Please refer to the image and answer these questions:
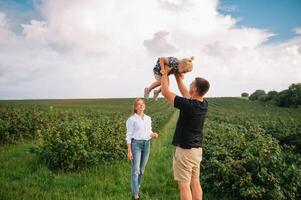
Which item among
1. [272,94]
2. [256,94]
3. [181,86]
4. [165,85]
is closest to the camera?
[165,85]

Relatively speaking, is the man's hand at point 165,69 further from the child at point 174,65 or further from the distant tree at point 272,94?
the distant tree at point 272,94

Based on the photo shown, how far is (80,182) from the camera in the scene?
8.52 m

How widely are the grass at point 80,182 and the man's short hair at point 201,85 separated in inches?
132

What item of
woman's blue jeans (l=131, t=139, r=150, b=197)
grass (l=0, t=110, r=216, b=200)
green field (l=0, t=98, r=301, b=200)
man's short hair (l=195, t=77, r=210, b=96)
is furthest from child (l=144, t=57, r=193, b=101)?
grass (l=0, t=110, r=216, b=200)

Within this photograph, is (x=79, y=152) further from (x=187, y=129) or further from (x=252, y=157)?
(x=187, y=129)

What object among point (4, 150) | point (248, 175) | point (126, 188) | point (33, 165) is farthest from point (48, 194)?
point (4, 150)

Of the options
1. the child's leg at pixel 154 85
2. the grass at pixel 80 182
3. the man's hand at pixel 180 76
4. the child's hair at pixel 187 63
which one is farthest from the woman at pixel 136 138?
the child's hair at pixel 187 63

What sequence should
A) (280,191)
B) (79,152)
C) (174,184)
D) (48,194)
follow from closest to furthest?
(280,191) → (48,194) → (174,184) → (79,152)

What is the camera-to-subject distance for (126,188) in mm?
8086

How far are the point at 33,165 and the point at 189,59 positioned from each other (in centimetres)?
728

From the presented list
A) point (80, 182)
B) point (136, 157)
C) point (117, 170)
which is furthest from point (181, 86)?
point (117, 170)

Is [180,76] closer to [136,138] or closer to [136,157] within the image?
[136,138]

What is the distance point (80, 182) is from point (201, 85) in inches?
198

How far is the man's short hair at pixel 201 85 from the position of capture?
4.82 m
